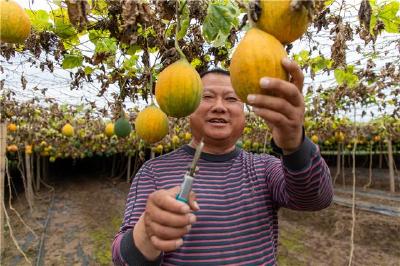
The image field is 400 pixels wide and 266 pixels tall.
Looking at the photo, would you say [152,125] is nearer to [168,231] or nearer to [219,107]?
[219,107]

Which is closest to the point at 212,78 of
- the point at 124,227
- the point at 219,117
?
the point at 219,117

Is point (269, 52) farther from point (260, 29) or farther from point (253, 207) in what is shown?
point (253, 207)

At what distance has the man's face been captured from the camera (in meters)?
1.96

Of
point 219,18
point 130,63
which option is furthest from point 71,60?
point 219,18

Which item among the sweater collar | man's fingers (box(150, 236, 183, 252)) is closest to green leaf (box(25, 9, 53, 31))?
the sweater collar

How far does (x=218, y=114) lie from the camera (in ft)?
6.43

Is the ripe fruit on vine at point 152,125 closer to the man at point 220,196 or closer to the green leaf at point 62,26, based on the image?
the man at point 220,196

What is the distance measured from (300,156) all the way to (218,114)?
0.88 metres

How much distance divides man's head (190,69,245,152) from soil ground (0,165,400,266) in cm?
530

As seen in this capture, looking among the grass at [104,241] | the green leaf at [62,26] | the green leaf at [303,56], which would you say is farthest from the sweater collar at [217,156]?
the grass at [104,241]

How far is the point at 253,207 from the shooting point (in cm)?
186

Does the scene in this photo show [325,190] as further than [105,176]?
No

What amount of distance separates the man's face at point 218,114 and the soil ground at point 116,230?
531 centimetres

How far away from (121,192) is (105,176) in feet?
20.7
